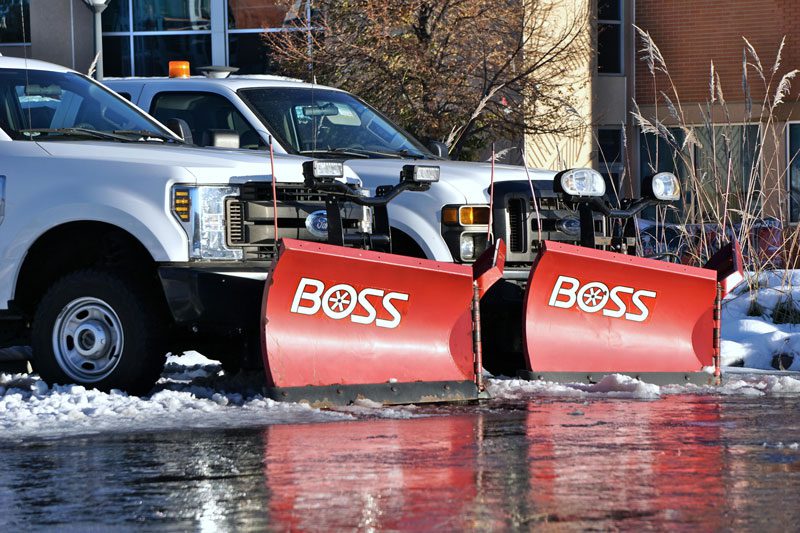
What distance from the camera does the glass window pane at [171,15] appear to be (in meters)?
28.1

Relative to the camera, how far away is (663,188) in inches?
432

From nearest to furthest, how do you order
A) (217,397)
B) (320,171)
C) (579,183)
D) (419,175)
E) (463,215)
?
(320,171) < (217,397) < (419,175) < (579,183) < (463,215)

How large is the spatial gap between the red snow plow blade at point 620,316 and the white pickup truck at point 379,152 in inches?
26.4

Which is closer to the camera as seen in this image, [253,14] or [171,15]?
[253,14]

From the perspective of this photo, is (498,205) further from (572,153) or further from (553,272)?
(572,153)

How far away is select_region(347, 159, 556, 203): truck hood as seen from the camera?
412 inches

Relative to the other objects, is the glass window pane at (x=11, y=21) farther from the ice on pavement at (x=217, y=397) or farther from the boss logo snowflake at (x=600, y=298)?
the boss logo snowflake at (x=600, y=298)

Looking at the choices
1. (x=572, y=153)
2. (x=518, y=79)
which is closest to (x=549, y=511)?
(x=518, y=79)

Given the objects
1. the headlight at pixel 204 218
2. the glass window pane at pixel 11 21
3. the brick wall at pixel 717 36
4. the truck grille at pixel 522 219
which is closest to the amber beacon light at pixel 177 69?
the truck grille at pixel 522 219

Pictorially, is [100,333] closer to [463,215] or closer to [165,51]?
[463,215]

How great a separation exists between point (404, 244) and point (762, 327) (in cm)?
352

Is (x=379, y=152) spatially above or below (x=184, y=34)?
below

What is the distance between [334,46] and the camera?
18969mm

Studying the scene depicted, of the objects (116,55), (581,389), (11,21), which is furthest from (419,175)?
(11,21)
